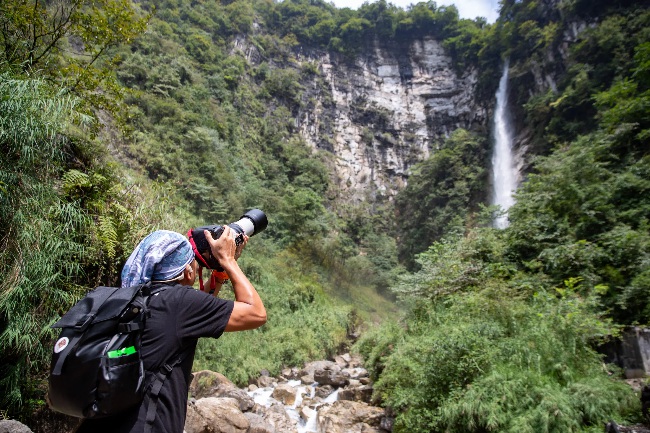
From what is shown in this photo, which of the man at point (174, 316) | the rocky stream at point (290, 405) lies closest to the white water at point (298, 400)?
the rocky stream at point (290, 405)

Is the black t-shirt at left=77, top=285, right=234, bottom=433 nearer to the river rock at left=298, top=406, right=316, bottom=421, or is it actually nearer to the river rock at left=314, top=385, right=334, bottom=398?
the river rock at left=298, top=406, right=316, bottom=421

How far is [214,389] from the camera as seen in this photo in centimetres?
553

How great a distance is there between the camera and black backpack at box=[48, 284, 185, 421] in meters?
0.86

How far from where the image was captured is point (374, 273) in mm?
20031

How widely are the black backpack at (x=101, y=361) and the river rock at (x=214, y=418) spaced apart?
3.60 metres

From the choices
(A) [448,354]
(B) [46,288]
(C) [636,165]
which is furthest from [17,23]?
(C) [636,165]

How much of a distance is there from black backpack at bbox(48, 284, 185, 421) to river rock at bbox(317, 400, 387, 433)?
4745 millimetres

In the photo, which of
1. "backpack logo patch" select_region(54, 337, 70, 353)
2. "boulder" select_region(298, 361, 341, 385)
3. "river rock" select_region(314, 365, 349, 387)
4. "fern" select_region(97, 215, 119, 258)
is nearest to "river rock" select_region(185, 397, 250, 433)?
"fern" select_region(97, 215, 119, 258)

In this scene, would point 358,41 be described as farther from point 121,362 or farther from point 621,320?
point 121,362

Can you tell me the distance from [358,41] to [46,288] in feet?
121

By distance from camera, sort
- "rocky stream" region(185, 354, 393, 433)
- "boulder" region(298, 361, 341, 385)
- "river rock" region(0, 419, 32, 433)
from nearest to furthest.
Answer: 1. "river rock" region(0, 419, 32, 433)
2. "rocky stream" region(185, 354, 393, 433)
3. "boulder" region(298, 361, 341, 385)

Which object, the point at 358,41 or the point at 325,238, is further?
the point at 358,41

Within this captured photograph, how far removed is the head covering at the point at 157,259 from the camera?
1.16 metres

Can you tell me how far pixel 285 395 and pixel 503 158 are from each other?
19.9m
